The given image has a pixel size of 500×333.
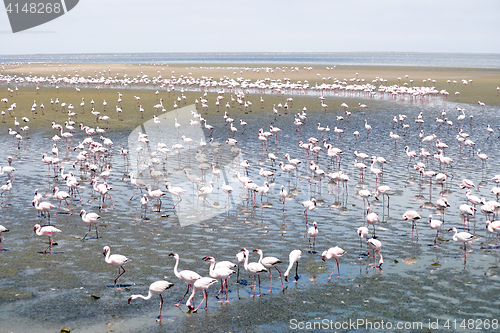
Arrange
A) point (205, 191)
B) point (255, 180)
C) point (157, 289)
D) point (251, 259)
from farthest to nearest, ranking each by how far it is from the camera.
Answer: point (255, 180)
point (205, 191)
point (251, 259)
point (157, 289)

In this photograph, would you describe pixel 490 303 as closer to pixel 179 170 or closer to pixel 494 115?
pixel 179 170

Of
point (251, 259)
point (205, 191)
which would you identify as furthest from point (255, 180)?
point (251, 259)

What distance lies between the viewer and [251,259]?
1341cm

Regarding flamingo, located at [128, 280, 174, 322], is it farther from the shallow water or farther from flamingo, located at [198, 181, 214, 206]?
flamingo, located at [198, 181, 214, 206]

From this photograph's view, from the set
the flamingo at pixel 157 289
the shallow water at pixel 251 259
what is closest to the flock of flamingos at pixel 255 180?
the flamingo at pixel 157 289

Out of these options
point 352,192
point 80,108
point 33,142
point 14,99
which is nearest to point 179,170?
point 352,192

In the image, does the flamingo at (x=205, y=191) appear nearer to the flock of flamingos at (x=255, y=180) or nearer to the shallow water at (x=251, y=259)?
the flock of flamingos at (x=255, y=180)

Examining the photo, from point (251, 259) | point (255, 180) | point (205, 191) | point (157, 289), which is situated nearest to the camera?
point (157, 289)

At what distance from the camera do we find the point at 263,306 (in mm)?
10812

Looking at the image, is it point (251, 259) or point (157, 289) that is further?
point (251, 259)

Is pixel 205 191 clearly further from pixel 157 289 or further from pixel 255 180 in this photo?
pixel 157 289

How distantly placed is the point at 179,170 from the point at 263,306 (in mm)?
14391

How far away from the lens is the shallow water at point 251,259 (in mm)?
10297

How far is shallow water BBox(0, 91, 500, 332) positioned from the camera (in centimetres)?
1030
